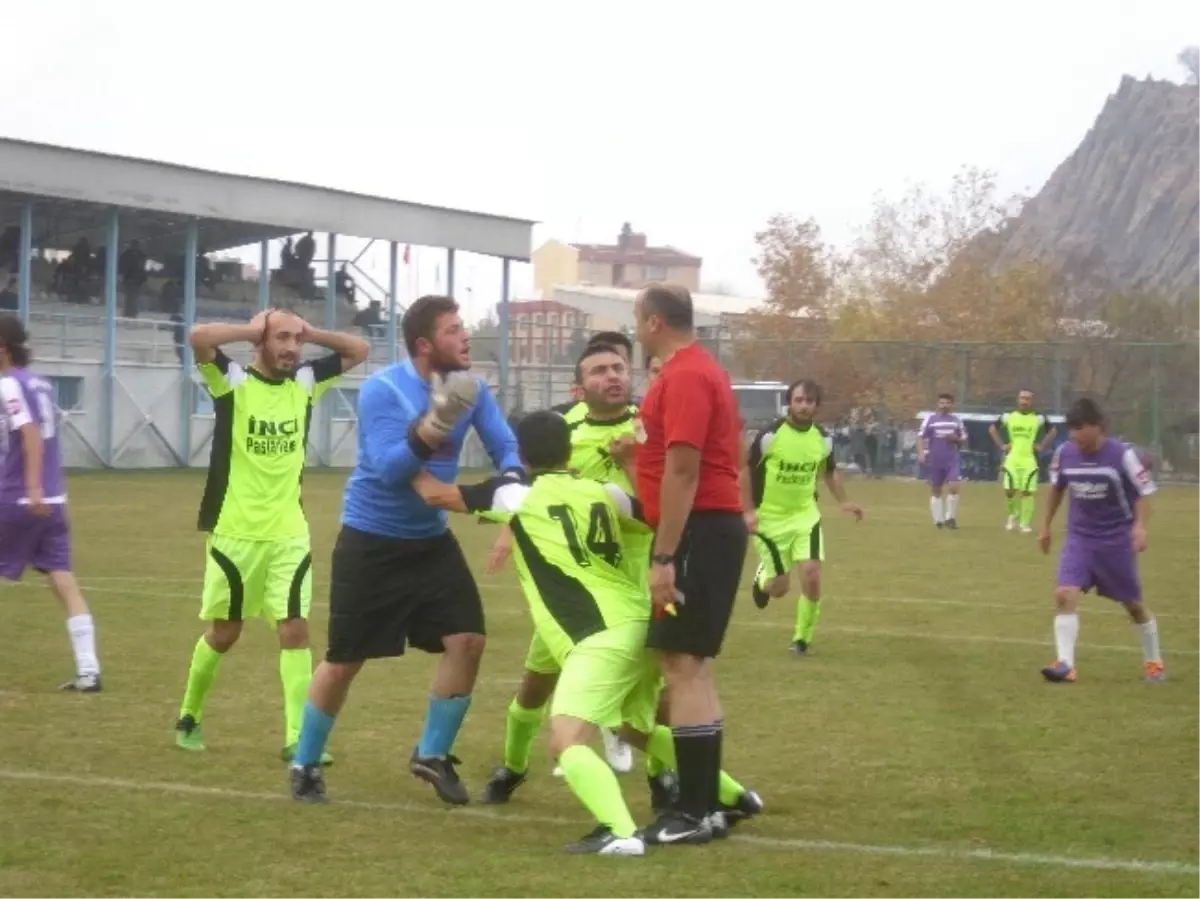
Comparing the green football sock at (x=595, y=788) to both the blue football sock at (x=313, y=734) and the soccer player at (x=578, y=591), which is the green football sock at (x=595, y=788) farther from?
the blue football sock at (x=313, y=734)

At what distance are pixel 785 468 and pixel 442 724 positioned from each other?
6.48m

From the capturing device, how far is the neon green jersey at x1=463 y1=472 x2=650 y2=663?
7039 mm

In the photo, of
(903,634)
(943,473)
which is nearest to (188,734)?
(903,634)

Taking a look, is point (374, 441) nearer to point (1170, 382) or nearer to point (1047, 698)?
point (1047, 698)

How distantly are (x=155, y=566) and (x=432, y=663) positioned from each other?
788 centimetres

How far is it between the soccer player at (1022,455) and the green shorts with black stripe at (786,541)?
15.8m

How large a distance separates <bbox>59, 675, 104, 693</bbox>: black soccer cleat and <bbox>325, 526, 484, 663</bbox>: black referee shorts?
3.63 metres

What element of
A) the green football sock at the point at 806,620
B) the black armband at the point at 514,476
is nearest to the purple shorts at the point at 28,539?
the black armband at the point at 514,476

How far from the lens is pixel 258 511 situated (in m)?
8.90

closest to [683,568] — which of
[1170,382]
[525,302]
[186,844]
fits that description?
[186,844]

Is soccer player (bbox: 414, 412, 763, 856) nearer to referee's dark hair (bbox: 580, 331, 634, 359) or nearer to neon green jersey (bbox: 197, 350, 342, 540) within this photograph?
referee's dark hair (bbox: 580, 331, 634, 359)

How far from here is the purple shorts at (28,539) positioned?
431 inches

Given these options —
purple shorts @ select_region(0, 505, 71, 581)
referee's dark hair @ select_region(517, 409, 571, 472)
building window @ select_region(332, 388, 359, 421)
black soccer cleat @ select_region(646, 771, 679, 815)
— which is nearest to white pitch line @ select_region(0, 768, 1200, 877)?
black soccer cleat @ select_region(646, 771, 679, 815)

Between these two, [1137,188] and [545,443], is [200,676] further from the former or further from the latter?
[1137,188]
